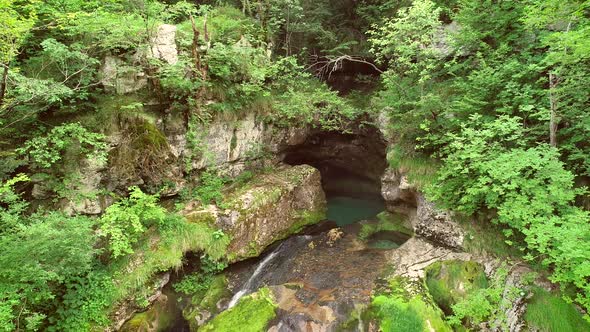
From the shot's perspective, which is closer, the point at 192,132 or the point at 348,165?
the point at 192,132

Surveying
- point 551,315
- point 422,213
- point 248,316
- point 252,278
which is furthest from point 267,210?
point 551,315

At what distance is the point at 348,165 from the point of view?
18281 millimetres

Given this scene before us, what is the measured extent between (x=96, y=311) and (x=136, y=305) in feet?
3.13

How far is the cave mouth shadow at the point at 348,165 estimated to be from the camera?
51.3 ft

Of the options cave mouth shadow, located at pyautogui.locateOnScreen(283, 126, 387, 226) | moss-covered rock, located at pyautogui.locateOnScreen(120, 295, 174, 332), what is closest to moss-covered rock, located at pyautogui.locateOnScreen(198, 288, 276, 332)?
moss-covered rock, located at pyautogui.locateOnScreen(120, 295, 174, 332)

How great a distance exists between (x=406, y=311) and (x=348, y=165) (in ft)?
37.7

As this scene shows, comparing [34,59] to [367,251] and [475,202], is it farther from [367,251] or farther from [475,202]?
[475,202]

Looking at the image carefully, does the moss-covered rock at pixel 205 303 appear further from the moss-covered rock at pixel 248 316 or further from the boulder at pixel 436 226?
the boulder at pixel 436 226

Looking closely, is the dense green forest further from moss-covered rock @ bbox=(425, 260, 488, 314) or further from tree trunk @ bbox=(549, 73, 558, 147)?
moss-covered rock @ bbox=(425, 260, 488, 314)

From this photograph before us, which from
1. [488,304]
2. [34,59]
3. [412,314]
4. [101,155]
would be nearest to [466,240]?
[488,304]

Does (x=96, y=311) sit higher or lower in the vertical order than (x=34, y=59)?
lower

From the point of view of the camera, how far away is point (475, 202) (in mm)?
8289

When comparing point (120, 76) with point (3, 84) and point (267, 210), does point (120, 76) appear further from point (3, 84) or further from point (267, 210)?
point (267, 210)

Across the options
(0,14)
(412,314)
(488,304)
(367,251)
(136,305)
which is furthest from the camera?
(367,251)
